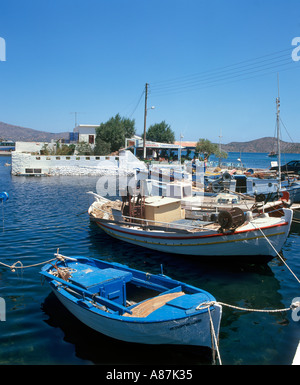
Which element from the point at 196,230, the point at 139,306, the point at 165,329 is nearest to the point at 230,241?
the point at 196,230

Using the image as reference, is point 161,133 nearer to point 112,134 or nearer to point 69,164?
point 112,134

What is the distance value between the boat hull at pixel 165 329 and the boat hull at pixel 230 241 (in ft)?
18.5

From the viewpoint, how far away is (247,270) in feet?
42.2

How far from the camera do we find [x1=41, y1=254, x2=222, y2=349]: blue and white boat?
7.03 metres

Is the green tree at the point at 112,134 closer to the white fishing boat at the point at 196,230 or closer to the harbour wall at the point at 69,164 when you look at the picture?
the harbour wall at the point at 69,164

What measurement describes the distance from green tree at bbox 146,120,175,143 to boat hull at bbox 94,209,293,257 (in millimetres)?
69530

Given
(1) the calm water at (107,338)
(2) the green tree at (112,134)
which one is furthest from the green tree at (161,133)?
(1) the calm water at (107,338)

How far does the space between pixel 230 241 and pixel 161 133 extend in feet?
237

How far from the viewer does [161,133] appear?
→ 270ft

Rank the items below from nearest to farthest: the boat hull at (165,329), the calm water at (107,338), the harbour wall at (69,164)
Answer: the boat hull at (165,329) < the calm water at (107,338) < the harbour wall at (69,164)

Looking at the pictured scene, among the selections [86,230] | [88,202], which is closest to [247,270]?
[86,230]

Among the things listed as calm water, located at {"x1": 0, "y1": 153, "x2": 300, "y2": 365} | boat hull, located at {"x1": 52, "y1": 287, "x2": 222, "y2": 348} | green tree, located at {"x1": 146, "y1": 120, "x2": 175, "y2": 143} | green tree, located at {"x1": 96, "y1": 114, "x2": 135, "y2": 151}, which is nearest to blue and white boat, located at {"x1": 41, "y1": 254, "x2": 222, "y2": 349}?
boat hull, located at {"x1": 52, "y1": 287, "x2": 222, "y2": 348}

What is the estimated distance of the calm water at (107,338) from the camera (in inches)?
294
